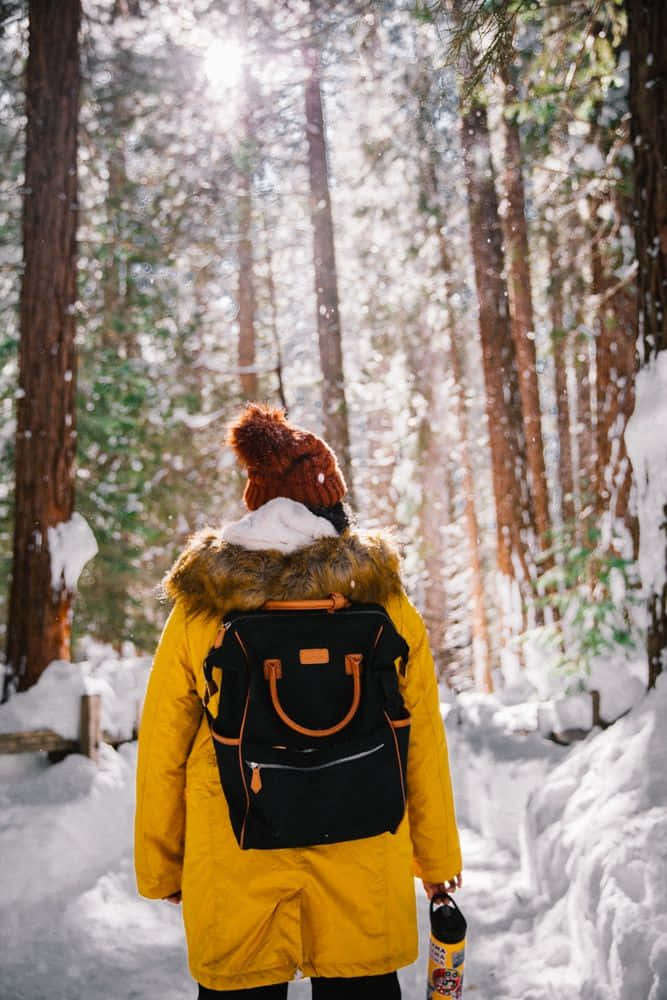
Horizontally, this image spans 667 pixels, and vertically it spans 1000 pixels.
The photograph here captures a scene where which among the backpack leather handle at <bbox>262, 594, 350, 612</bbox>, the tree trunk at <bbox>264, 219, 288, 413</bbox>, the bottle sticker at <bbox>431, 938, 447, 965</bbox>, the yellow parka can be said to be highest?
the tree trunk at <bbox>264, 219, 288, 413</bbox>

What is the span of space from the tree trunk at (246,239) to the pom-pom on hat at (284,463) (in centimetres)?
991

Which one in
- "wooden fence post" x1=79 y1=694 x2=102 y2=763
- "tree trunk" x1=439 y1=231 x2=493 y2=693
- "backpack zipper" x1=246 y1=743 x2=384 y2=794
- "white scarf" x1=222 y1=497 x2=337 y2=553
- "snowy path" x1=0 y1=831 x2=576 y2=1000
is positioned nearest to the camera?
"backpack zipper" x1=246 y1=743 x2=384 y2=794

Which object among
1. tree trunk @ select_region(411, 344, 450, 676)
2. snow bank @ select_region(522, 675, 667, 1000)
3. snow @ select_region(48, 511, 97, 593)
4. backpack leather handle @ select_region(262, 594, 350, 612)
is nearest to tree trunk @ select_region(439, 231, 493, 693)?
tree trunk @ select_region(411, 344, 450, 676)

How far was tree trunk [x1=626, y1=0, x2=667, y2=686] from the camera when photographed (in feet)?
15.6

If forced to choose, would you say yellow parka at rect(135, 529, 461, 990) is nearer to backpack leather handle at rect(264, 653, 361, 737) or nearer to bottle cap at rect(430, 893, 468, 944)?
bottle cap at rect(430, 893, 468, 944)

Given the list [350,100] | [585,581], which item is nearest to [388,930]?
[585,581]

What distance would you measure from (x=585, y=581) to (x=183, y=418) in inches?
282

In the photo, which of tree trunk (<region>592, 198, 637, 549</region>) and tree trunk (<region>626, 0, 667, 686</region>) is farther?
tree trunk (<region>592, 198, 637, 549</region>)

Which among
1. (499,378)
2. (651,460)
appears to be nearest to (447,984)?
(651,460)

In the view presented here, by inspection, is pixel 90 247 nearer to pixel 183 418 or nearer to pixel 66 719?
pixel 183 418

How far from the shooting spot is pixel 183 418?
44.1 feet

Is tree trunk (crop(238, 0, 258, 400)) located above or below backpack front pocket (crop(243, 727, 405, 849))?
above

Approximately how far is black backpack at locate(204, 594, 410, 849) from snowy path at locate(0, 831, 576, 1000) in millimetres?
2309

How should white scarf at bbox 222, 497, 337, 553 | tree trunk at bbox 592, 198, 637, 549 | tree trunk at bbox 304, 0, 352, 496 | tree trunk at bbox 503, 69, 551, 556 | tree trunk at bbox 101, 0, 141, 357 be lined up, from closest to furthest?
white scarf at bbox 222, 497, 337, 553, tree trunk at bbox 592, 198, 637, 549, tree trunk at bbox 101, 0, 141, 357, tree trunk at bbox 503, 69, 551, 556, tree trunk at bbox 304, 0, 352, 496
